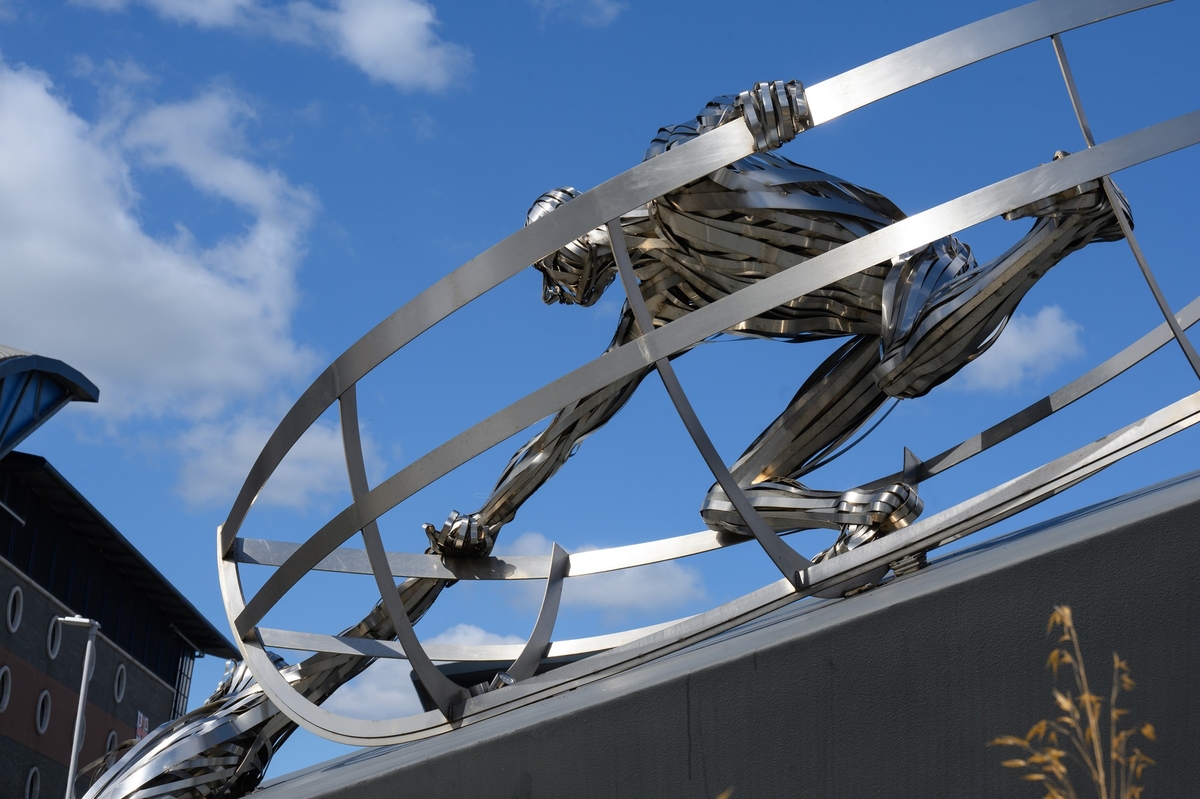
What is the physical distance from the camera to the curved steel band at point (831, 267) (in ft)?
16.6

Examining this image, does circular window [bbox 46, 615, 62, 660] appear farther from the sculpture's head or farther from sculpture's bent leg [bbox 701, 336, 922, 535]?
sculpture's bent leg [bbox 701, 336, 922, 535]

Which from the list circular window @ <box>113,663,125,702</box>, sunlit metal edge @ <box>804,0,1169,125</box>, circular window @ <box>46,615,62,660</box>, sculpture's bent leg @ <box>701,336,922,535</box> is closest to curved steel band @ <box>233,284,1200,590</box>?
sculpture's bent leg @ <box>701,336,922,535</box>

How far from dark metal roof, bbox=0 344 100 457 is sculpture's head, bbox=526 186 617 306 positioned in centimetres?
2249

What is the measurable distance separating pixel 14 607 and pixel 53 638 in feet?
7.91

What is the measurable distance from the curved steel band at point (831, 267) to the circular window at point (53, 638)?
1089 inches

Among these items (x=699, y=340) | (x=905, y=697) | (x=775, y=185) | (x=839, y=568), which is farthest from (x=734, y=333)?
(x=905, y=697)

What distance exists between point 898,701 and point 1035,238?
2.48 meters

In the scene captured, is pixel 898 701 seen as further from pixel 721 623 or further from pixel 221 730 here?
pixel 221 730

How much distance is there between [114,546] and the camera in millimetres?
34094

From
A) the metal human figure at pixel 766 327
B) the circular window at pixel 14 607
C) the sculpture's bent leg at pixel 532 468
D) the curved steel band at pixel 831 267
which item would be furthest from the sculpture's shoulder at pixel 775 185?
the circular window at pixel 14 607

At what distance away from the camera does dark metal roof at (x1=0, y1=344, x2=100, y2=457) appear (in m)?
27.4

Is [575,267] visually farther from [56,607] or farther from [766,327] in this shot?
[56,607]

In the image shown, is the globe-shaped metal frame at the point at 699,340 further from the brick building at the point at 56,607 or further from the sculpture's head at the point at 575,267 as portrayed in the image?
the brick building at the point at 56,607

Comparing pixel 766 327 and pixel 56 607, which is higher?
pixel 56 607
